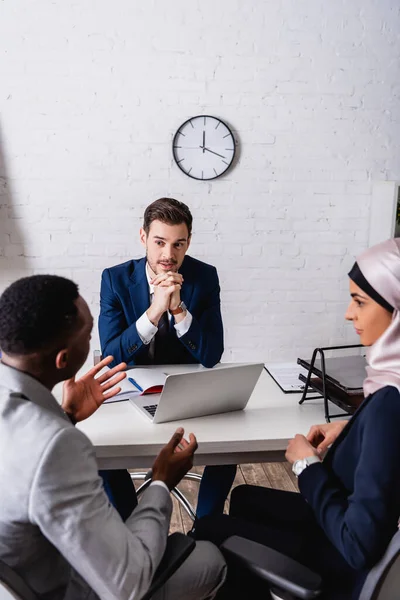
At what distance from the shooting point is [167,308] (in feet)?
7.13

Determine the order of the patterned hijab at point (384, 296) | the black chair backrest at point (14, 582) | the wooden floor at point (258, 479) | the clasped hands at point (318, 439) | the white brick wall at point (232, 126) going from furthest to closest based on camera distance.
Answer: the white brick wall at point (232, 126) → the wooden floor at point (258, 479) → the clasped hands at point (318, 439) → the patterned hijab at point (384, 296) → the black chair backrest at point (14, 582)

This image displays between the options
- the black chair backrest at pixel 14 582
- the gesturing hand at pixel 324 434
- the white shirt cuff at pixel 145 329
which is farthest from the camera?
the white shirt cuff at pixel 145 329

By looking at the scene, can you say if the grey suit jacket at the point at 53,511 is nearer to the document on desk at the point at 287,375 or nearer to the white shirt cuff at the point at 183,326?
the document on desk at the point at 287,375

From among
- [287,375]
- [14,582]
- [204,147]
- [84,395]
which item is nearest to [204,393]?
[84,395]

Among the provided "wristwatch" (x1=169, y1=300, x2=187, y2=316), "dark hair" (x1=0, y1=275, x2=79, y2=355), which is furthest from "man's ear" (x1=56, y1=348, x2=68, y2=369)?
"wristwatch" (x1=169, y1=300, x2=187, y2=316)

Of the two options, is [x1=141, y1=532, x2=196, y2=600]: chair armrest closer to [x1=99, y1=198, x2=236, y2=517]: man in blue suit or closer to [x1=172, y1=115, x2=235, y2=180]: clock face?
[x1=99, y1=198, x2=236, y2=517]: man in blue suit

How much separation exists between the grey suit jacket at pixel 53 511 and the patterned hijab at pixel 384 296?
0.54 metres

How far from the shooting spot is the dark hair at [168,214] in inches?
90.2

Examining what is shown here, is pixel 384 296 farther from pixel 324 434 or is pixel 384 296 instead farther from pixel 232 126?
pixel 232 126

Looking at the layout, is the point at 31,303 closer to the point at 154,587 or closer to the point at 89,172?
the point at 154,587

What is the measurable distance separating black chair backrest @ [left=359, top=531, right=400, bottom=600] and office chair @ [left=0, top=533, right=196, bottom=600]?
1.09ft

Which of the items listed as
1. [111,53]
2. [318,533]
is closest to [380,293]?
[318,533]

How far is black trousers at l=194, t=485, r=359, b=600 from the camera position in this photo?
126 centimetres

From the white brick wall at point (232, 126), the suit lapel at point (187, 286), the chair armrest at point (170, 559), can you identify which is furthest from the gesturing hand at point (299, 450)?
the white brick wall at point (232, 126)
